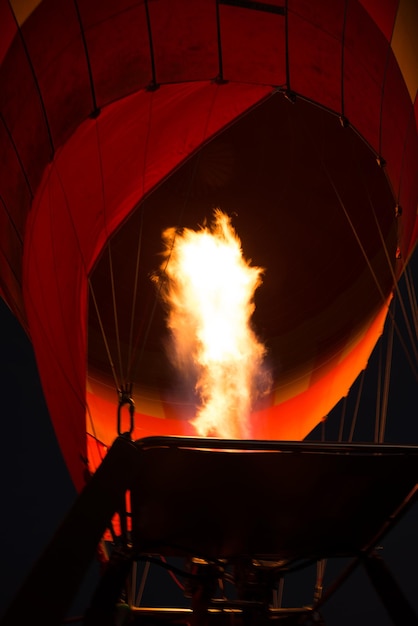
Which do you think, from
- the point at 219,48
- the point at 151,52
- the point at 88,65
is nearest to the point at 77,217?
the point at 88,65

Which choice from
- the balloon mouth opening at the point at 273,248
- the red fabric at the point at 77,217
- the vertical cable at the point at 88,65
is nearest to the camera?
the vertical cable at the point at 88,65

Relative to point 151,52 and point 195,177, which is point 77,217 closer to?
point 151,52

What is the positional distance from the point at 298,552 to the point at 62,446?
2.44 meters

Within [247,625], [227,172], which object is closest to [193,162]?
[227,172]

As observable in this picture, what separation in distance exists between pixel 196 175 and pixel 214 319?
1259mm

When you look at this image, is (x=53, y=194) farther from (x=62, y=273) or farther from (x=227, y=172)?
(x=227, y=172)

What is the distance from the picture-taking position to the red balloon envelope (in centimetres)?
420

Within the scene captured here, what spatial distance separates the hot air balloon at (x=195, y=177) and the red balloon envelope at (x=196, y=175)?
1cm

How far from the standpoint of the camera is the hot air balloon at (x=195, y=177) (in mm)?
4203

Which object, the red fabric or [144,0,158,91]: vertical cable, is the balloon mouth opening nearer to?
the red fabric

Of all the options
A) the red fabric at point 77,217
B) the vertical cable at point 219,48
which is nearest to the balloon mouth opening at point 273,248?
the red fabric at point 77,217

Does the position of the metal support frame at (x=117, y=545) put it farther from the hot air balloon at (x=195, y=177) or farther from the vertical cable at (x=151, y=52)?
the vertical cable at (x=151, y=52)

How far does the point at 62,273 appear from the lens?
15.7ft

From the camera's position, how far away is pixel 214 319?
5941mm
